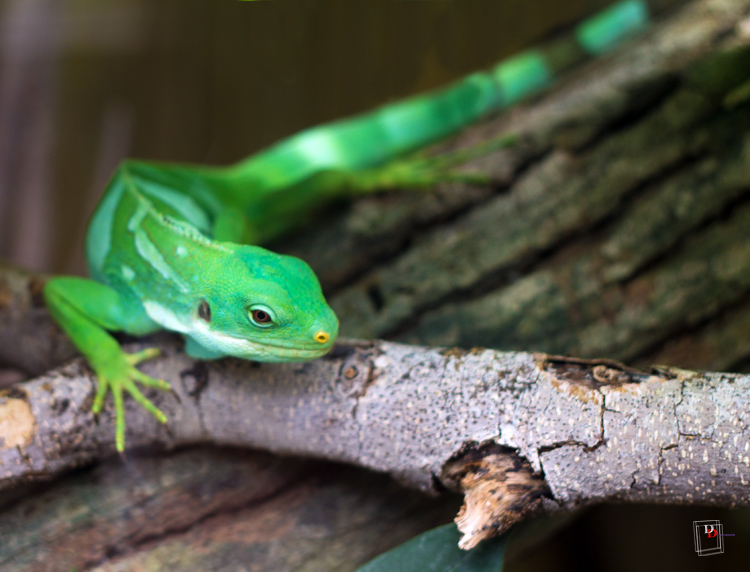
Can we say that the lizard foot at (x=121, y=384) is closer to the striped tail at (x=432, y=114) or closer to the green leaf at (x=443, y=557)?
the green leaf at (x=443, y=557)

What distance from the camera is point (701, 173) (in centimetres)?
284

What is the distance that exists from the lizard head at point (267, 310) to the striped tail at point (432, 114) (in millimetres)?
1794

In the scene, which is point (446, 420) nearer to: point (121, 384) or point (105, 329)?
point (121, 384)

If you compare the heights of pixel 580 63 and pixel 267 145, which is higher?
pixel 580 63

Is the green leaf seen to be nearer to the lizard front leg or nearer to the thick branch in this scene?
the thick branch

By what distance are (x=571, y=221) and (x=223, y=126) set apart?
2.12 m

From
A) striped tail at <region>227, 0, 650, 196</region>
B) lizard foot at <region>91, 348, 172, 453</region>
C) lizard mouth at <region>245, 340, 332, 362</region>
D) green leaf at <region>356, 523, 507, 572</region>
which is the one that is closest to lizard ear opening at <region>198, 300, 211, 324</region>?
lizard mouth at <region>245, 340, 332, 362</region>

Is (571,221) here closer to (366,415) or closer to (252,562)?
(366,415)

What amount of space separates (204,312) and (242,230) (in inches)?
34.1

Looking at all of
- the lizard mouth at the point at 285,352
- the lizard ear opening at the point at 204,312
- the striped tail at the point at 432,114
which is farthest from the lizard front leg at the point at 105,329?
the striped tail at the point at 432,114

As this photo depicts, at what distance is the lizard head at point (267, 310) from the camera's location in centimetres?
169

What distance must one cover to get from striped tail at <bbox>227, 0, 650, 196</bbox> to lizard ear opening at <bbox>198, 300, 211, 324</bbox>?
1733mm

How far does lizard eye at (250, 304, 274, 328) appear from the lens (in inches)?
67.1

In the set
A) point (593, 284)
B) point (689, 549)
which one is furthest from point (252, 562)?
point (593, 284)
